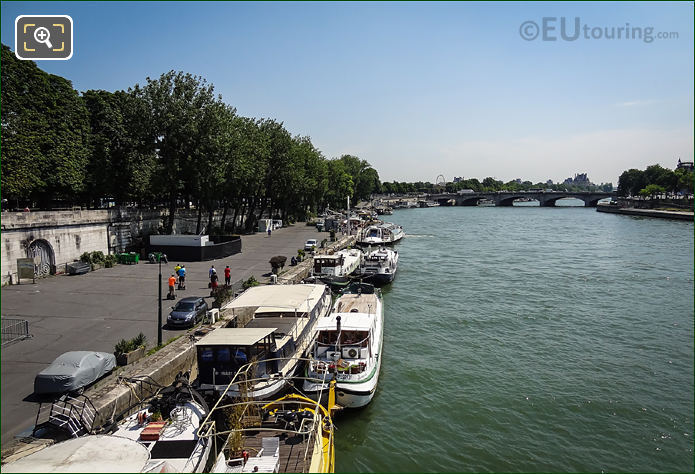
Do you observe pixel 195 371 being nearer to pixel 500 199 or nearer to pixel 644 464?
pixel 644 464

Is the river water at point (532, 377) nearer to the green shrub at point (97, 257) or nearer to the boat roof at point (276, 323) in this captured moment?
the boat roof at point (276, 323)

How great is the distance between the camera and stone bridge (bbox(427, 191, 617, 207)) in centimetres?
15212

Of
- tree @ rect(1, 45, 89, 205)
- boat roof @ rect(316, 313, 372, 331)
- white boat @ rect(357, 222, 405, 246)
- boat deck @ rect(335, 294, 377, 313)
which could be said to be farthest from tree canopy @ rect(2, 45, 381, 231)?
boat roof @ rect(316, 313, 372, 331)

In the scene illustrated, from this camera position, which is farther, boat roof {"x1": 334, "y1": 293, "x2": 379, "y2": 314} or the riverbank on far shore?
the riverbank on far shore

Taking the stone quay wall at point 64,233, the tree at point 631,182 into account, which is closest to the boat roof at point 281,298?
the stone quay wall at point 64,233

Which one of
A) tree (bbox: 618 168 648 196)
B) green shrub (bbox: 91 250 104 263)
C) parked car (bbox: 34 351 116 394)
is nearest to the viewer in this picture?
parked car (bbox: 34 351 116 394)

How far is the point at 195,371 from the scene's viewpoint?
1873 cm

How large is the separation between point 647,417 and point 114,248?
39056 millimetres

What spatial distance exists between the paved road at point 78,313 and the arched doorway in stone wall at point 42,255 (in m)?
1.01

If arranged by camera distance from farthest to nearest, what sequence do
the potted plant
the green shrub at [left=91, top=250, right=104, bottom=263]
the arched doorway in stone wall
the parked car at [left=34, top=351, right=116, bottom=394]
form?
the green shrub at [left=91, top=250, right=104, bottom=263] < the arched doorway in stone wall < the potted plant < the parked car at [left=34, top=351, right=116, bottom=394]

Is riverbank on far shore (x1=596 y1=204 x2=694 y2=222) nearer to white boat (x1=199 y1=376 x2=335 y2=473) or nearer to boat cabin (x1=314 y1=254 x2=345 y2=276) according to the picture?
boat cabin (x1=314 y1=254 x2=345 y2=276)

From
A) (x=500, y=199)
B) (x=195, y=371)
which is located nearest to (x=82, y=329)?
(x=195, y=371)

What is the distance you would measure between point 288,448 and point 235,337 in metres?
4.92

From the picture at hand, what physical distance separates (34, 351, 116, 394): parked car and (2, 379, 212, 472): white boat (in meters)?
1.98
